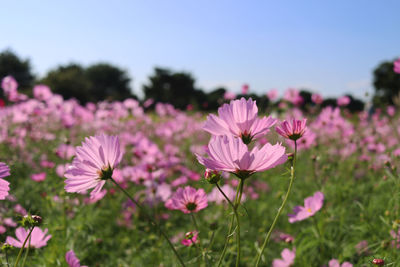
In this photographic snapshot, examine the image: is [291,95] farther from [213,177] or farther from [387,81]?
[387,81]

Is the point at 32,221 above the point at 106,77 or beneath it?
beneath

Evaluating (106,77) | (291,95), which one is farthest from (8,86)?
(106,77)

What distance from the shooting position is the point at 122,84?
4147 cm

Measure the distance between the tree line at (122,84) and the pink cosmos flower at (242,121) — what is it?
8.76 feet

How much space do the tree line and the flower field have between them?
0.78m

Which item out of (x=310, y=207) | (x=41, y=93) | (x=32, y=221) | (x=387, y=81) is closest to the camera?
(x=32, y=221)

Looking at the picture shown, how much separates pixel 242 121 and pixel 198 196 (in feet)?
1.12

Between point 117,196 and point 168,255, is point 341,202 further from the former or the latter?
point 117,196

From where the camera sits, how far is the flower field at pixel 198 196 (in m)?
0.80

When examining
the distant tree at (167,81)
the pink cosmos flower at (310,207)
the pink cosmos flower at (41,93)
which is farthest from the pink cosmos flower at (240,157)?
the distant tree at (167,81)

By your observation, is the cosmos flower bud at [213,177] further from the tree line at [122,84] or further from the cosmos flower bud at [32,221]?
the tree line at [122,84]

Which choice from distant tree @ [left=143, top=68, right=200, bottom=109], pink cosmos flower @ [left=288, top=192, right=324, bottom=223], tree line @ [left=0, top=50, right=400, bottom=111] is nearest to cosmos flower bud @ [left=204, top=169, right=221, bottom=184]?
pink cosmos flower @ [left=288, top=192, right=324, bottom=223]

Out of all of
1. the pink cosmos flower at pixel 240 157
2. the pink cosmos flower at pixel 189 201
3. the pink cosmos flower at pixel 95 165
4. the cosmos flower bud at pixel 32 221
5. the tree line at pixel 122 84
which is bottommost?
the pink cosmos flower at pixel 240 157

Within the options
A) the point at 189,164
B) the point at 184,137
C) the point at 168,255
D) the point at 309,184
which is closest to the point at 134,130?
the point at 184,137
